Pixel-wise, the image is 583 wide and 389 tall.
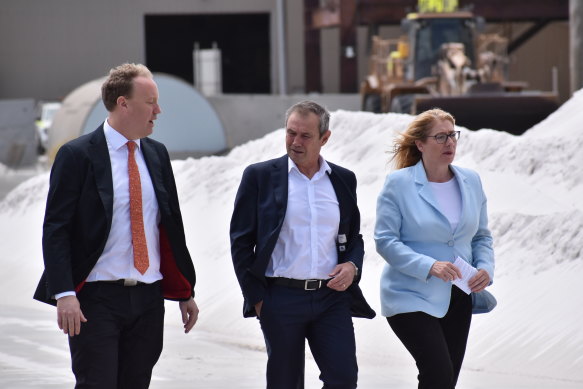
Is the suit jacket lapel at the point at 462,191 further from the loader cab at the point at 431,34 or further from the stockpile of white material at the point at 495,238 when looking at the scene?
the loader cab at the point at 431,34

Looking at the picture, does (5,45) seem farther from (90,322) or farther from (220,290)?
(90,322)

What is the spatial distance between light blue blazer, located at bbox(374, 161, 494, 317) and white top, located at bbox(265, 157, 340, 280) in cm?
30

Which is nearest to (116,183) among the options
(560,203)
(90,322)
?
(90,322)

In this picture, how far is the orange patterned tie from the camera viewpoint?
→ 4719 millimetres

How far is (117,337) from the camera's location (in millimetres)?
4707

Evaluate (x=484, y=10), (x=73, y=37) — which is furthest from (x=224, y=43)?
(x=484, y=10)

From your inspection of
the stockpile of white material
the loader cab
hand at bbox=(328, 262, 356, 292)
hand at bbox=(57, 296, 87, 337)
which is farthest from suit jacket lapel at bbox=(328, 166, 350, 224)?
the loader cab

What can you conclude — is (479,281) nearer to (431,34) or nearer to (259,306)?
(259,306)

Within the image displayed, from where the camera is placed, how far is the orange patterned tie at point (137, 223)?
15.5 ft

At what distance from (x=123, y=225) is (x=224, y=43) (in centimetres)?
4497

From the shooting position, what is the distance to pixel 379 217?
5359mm

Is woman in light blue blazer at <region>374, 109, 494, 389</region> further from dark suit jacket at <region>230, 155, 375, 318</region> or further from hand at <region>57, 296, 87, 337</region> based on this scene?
hand at <region>57, 296, 87, 337</region>

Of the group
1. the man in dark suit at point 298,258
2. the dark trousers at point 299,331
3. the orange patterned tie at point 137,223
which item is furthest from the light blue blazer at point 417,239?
the orange patterned tie at point 137,223

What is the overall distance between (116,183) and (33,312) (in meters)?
6.61
